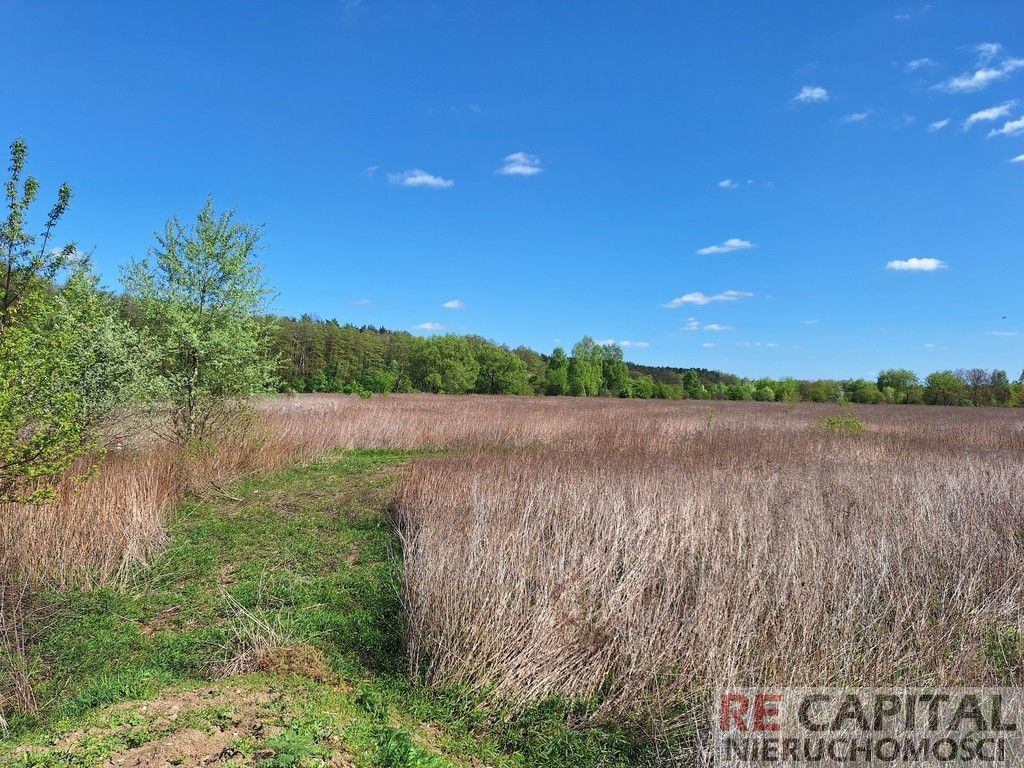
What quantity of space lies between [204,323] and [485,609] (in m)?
8.57

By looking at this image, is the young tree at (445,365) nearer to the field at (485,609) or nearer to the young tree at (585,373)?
the young tree at (585,373)

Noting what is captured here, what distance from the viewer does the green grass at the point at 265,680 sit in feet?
8.63

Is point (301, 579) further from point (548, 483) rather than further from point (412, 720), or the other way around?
point (548, 483)

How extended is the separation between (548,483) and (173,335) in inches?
278

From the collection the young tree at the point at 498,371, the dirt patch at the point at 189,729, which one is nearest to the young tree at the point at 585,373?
the young tree at the point at 498,371

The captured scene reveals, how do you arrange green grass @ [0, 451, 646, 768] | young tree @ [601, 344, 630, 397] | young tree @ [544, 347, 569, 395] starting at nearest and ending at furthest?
green grass @ [0, 451, 646, 768] → young tree @ [544, 347, 569, 395] → young tree @ [601, 344, 630, 397]

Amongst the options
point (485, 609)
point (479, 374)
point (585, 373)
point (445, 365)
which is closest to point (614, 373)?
point (585, 373)

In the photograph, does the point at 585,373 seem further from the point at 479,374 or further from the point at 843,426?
the point at 843,426

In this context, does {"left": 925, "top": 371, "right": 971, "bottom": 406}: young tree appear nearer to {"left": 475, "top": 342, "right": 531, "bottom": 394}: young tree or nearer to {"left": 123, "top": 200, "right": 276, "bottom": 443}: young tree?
{"left": 475, "top": 342, "right": 531, "bottom": 394}: young tree

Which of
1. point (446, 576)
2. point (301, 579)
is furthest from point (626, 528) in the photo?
point (301, 579)

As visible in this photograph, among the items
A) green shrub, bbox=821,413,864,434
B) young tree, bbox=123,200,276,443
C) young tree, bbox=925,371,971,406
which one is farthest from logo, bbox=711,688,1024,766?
young tree, bbox=925,371,971,406

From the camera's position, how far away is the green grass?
2631 mm

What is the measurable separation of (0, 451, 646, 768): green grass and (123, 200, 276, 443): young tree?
11.5 ft

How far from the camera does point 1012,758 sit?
8.18 feet
